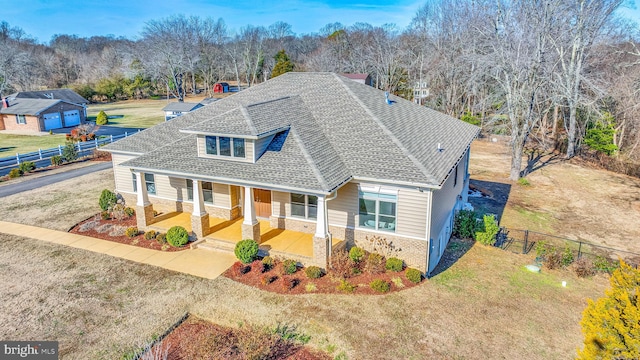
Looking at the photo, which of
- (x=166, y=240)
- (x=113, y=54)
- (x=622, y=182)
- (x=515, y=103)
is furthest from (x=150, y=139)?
(x=113, y=54)

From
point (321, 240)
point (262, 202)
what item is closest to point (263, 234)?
point (262, 202)

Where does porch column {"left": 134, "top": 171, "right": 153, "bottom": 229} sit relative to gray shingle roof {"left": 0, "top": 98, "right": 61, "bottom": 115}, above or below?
below

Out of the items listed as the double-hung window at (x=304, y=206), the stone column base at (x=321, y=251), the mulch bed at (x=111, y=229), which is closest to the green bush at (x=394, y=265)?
the stone column base at (x=321, y=251)

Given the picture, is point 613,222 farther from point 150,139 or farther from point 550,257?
point 150,139

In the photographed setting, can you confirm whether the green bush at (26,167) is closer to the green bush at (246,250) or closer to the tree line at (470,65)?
the green bush at (246,250)

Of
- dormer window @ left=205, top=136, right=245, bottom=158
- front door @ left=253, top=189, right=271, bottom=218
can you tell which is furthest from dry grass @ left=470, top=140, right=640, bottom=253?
dormer window @ left=205, top=136, right=245, bottom=158

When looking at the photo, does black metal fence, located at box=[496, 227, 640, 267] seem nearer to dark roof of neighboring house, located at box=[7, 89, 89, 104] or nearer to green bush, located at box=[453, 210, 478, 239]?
green bush, located at box=[453, 210, 478, 239]
